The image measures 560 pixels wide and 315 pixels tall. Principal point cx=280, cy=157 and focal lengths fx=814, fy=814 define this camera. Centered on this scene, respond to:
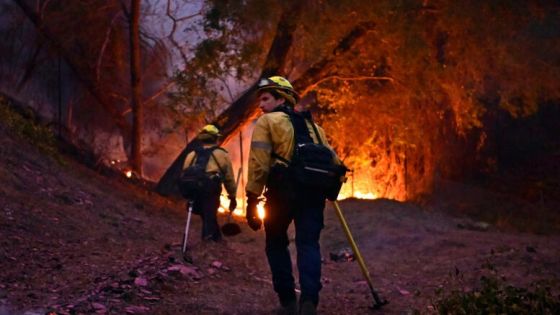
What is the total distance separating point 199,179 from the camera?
1080 cm

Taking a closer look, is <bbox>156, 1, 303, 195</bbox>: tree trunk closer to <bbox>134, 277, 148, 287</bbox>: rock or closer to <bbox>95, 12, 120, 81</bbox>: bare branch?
<bbox>95, 12, 120, 81</bbox>: bare branch

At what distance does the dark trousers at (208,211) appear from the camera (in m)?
11.0

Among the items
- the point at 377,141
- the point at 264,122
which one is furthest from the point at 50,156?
the point at 264,122

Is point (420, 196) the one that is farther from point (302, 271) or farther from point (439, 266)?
point (302, 271)

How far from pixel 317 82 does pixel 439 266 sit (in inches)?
271

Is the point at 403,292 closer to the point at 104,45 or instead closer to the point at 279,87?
the point at 279,87

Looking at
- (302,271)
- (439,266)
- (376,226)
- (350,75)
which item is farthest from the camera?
(350,75)

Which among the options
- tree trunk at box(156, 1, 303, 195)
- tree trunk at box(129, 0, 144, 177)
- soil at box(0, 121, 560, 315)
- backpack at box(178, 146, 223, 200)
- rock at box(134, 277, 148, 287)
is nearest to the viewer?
soil at box(0, 121, 560, 315)

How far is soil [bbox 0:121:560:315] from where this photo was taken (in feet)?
Answer: 24.0

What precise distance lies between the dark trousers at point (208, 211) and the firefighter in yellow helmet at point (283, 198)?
14.9ft

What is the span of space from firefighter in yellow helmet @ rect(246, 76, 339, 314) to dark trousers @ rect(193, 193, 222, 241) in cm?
454

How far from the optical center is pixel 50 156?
16.0 meters

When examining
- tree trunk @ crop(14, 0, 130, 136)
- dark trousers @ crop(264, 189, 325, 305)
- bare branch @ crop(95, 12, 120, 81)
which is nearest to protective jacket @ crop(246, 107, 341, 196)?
dark trousers @ crop(264, 189, 325, 305)

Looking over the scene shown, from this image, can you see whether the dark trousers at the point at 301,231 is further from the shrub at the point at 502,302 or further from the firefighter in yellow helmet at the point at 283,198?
the shrub at the point at 502,302
